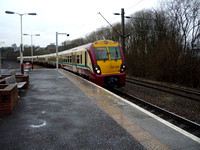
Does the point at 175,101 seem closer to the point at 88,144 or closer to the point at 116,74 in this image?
the point at 116,74

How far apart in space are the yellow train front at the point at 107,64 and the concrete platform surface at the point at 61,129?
4640 millimetres

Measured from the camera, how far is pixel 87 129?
4.37 meters

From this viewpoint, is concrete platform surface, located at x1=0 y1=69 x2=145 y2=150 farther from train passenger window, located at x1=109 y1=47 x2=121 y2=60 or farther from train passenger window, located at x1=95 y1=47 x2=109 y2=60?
train passenger window, located at x1=109 y1=47 x2=121 y2=60

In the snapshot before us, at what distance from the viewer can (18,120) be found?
4934 mm

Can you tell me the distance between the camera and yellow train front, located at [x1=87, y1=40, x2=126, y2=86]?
434 inches

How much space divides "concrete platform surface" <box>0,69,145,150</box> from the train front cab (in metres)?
4.64

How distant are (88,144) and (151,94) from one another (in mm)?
8034

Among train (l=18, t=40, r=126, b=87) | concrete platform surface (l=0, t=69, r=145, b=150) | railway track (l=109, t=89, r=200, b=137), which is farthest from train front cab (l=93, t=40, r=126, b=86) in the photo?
concrete platform surface (l=0, t=69, r=145, b=150)

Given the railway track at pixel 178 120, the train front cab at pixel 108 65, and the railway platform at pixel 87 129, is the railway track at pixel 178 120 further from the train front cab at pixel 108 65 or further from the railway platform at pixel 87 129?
the train front cab at pixel 108 65

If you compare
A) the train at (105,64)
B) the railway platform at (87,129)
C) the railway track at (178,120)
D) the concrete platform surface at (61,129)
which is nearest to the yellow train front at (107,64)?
the train at (105,64)

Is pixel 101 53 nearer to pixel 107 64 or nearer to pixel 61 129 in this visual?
pixel 107 64

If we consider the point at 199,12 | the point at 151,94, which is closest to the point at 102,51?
the point at 151,94

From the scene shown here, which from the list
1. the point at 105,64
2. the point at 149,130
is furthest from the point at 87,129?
the point at 105,64

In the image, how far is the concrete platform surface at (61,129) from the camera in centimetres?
362
